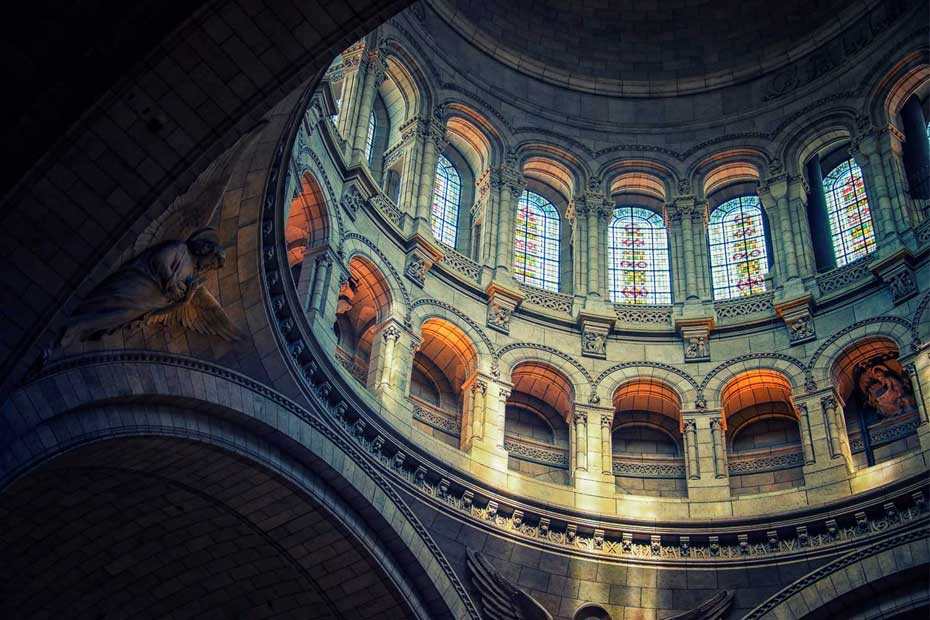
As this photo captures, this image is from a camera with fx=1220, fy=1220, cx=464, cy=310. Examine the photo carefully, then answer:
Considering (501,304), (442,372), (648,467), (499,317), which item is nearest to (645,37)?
(501,304)

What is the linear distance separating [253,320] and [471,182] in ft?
38.4

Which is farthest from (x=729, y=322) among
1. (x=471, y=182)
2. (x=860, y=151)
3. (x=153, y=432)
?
(x=153, y=432)

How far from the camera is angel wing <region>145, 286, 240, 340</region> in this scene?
57.3ft

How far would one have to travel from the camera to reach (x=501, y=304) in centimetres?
2645

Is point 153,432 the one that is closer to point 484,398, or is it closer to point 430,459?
point 430,459

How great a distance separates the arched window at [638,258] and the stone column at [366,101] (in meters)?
6.94

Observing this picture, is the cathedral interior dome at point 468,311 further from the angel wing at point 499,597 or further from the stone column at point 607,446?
the stone column at point 607,446

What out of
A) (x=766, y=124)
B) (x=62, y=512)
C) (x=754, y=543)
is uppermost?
(x=766, y=124)

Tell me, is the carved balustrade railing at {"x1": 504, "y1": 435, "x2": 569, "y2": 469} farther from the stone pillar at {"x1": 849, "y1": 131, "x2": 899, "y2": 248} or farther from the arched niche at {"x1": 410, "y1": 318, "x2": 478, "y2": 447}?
the stone pillar at {"x1": 849, "y1": 131, "x2": 899, "y2": 248}

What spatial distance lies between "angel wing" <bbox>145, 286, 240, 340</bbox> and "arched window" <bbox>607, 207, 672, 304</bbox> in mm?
12289

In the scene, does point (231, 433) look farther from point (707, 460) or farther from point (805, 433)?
point (805, 433)

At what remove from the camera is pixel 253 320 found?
19.1m

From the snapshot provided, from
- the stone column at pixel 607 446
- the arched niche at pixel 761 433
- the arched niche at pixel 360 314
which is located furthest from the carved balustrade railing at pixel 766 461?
the arched niche at pixel 360 314

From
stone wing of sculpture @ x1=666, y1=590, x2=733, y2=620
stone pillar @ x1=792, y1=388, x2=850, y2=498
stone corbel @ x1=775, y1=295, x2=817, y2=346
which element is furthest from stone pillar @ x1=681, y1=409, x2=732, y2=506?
stone corbel @ x1=775, y1=295, x2=817, y2=346
